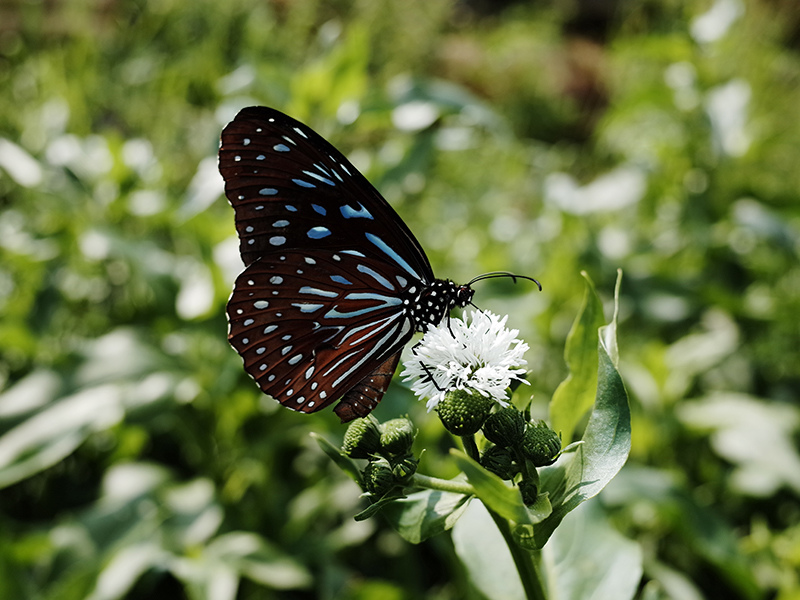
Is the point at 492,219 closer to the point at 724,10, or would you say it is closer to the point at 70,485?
the point at 724,10

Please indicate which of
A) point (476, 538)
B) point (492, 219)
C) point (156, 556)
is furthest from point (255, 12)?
point (476, 538)

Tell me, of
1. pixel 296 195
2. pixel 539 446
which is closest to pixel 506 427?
pixel 539 446

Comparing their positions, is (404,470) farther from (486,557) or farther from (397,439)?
(486,557)

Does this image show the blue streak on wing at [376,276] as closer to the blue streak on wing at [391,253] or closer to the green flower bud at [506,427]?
the blue streak on wing at [391,253]

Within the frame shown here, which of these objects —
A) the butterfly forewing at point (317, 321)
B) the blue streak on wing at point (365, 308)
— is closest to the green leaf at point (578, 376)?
the butterfly forewing at point (317, 321)

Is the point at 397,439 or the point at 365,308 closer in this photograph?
the point at 397,439

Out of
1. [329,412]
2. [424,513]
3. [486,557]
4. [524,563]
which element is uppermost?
[424,513]
